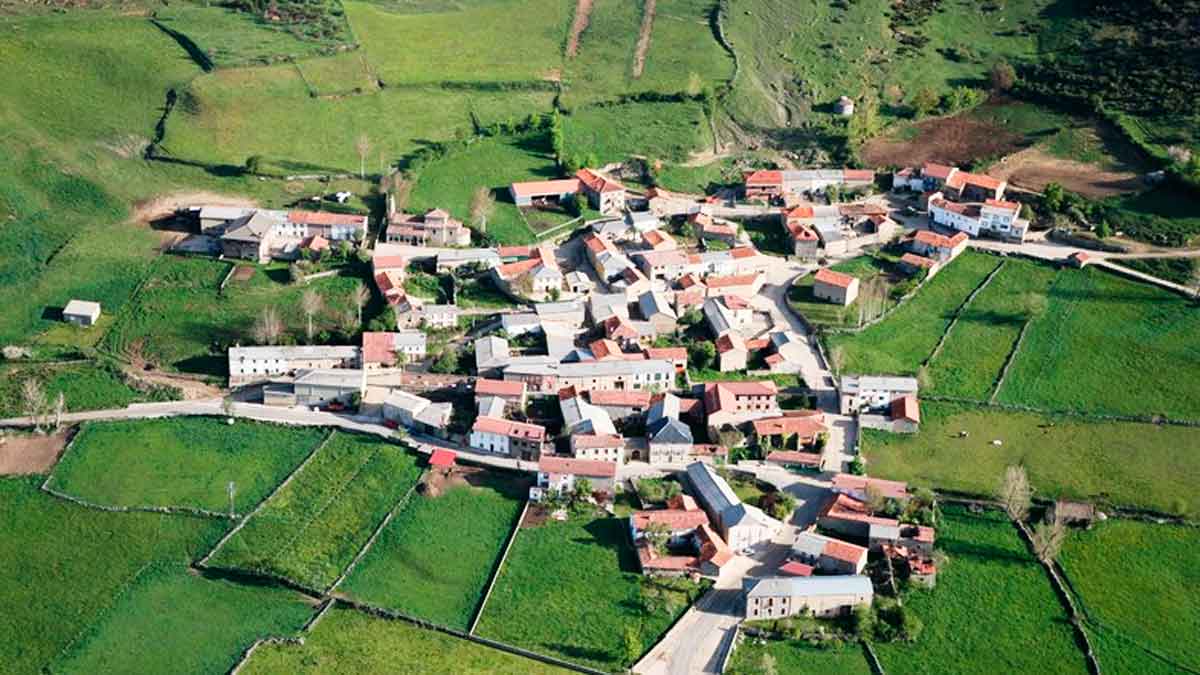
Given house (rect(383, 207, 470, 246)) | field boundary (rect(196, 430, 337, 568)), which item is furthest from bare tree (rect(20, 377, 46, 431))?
house (rect(383, 207, 470, 246))

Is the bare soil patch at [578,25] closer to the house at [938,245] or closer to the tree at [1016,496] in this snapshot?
the house at [938,245]

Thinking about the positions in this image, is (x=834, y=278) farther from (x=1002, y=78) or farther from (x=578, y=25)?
(x=578, y=25)

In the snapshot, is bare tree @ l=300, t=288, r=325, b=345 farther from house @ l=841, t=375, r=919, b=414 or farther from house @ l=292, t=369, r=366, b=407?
house @ l=841, t=375, r=919, b=414

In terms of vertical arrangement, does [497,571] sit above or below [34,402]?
below

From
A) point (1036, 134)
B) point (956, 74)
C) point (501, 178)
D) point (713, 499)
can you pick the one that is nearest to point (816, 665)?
point (713, 499)

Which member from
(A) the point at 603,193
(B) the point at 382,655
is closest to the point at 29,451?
(B) the point at 382,655

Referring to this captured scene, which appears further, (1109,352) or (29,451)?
(1109,352)

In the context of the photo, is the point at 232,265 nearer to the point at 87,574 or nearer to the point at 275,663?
the point at 87,574
